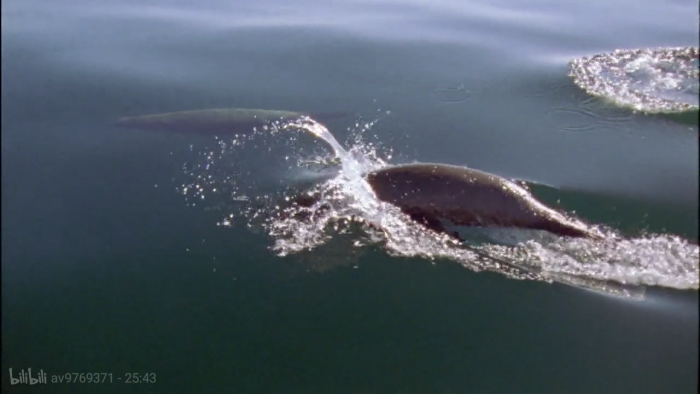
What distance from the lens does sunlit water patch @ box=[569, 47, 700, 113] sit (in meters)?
7.19

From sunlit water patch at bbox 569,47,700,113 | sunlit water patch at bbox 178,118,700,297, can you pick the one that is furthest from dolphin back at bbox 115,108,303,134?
sunlit water patch at bbox 569,47,700,113

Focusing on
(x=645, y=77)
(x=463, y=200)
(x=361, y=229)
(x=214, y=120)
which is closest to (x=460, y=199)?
(x=463, y=200)

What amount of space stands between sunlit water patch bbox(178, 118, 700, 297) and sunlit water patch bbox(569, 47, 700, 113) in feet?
8.60

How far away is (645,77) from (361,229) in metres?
4.41

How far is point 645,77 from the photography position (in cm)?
765

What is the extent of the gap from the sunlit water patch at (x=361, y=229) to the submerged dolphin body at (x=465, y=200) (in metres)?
0.10

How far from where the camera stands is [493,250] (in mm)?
5246

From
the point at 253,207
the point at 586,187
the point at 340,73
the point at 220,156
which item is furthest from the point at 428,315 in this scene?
the point at 340,73

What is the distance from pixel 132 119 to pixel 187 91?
89 cm

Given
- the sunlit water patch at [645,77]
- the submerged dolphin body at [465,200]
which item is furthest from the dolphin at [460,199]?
the sunlit water patch at [645,77]

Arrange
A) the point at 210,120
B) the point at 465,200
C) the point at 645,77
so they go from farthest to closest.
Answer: the point at 645,77 → the point at 210,120 → the point at 465,200

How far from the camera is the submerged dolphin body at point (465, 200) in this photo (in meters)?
5.49

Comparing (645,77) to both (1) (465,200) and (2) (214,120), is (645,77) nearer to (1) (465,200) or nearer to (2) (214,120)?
(1) (465,200)

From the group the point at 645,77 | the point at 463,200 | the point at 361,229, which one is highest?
the point at 645,77
